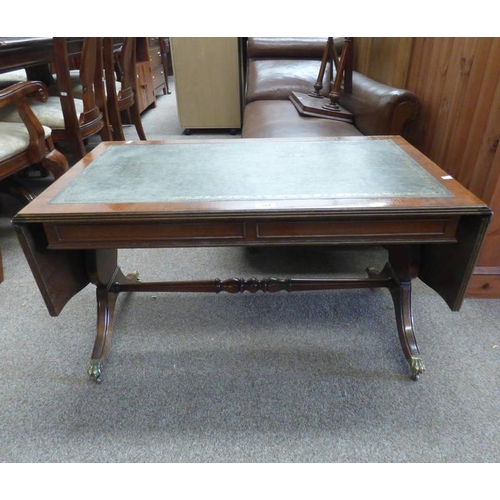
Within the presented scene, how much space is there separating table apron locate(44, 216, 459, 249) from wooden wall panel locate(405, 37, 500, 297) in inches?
23.5

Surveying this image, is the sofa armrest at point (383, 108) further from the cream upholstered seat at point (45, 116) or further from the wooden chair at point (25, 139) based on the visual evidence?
the cream upholstered seat at point (45, 116)

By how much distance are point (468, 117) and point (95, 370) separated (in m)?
1.55

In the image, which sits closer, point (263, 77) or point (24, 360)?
point (24, 360)

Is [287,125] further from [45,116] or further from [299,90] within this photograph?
[45,116]

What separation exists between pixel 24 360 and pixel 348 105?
193 cm

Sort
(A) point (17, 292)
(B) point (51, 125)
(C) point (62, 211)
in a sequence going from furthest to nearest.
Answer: (B) point (51, 125) → (A) point (17, 292) → (C) point (62, 211)

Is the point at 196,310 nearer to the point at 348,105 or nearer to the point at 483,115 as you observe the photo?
the point at 483,115

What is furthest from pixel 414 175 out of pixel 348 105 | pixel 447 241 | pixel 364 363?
pixel 348 105

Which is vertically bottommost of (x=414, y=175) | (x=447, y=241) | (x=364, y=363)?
(x=364, y=363)

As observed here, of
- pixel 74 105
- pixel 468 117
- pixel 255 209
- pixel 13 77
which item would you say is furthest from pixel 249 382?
pixel 13 77

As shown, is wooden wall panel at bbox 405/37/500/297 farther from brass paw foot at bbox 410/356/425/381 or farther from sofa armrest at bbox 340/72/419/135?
brass paw foot at bbox 410/356/425/381

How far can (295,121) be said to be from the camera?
76.4 inches

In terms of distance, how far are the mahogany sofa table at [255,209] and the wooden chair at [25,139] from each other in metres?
0.65

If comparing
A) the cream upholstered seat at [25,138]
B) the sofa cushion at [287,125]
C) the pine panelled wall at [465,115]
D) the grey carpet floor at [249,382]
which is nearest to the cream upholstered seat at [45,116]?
the cream upholstered seat at [25,138]
